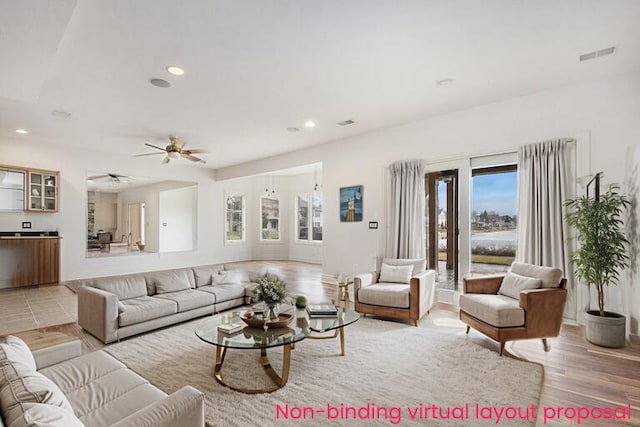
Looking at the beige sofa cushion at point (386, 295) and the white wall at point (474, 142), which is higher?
the white wall at point (474, 142)

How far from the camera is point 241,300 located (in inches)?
188

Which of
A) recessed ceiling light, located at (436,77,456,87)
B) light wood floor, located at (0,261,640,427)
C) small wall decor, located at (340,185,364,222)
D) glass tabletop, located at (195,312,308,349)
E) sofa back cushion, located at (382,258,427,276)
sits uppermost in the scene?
recessed ceiling light, located at (436,77,456,87)

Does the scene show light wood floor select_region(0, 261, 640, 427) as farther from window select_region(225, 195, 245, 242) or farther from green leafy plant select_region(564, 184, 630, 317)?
window select_region(225, 195, 245, 242)

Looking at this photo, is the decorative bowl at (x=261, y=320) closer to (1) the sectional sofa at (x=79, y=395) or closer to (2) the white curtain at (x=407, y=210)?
(1) the sectional sofa at (x=79, y=395)

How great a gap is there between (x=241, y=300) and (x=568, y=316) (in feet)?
14.3

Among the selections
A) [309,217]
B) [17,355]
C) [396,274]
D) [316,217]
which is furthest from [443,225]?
[309,217]

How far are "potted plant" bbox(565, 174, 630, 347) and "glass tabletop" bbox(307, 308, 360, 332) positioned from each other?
2.54 m

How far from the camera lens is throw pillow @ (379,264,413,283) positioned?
4.51m

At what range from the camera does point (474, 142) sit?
4.69 metres

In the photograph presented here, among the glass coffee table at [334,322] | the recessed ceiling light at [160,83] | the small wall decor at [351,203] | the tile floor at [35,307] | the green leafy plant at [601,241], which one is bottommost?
the tile floor at [35,307]

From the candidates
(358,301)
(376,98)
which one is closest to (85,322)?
(358,301)

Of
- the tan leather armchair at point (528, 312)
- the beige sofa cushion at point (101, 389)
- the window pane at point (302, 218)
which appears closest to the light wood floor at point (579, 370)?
the tan leather armchair at point (528, 312)

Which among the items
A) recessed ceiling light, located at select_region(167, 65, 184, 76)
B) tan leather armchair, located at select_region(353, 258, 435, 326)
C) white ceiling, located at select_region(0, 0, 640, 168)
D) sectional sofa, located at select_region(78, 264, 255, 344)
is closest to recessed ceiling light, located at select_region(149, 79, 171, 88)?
white ceiling, located at select_region(0, 0, 640, 168)

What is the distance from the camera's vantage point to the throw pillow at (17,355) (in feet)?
4.52
